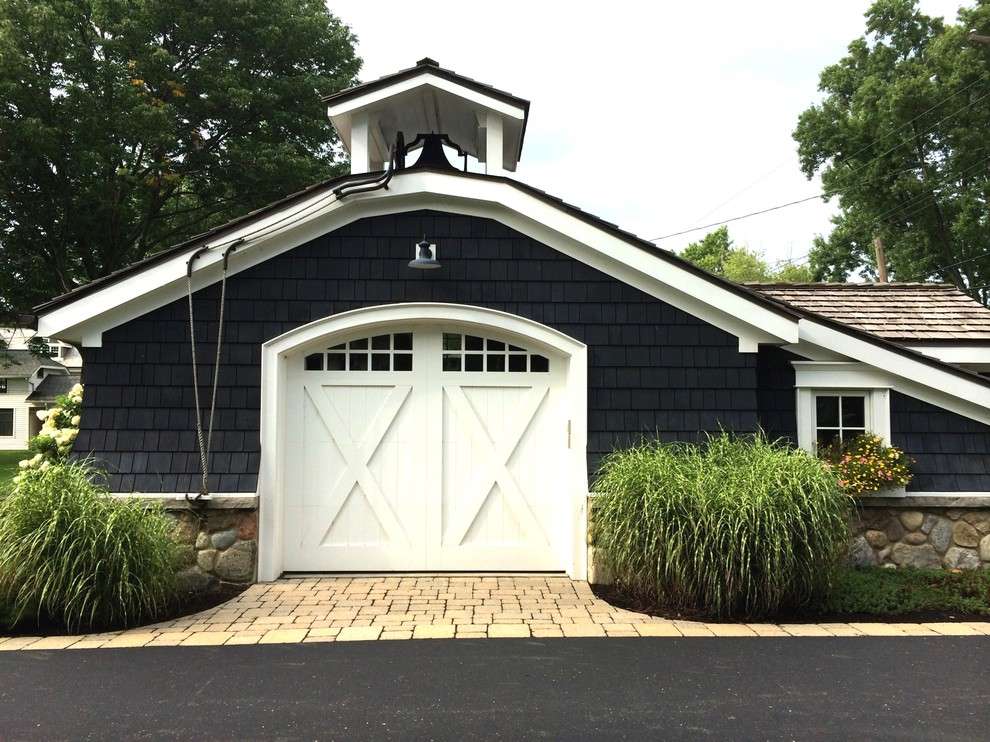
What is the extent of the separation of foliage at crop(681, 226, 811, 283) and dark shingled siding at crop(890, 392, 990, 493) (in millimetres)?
32899

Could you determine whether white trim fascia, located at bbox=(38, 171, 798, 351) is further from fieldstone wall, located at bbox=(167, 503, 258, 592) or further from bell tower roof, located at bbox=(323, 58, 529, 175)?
fieldstone wall, located at bbox=(167, 503, 258, 592)

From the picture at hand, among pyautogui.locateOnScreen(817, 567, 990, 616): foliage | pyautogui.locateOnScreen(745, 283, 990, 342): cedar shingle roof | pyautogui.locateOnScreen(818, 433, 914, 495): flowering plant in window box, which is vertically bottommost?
pyautogui.locateOnScreen(817, 567, 990, 616): foliage

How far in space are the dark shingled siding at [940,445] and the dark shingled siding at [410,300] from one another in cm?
161

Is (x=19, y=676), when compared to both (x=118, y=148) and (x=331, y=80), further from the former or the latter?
(x=331, y=80)

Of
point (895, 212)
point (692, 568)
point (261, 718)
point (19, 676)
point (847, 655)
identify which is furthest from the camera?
point (895, 212)

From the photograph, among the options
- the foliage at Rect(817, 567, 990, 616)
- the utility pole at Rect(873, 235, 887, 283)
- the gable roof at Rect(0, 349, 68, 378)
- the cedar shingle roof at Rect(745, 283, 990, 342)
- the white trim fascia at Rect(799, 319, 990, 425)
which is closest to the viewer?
the foliage at Rect(817, 567, 990, 616)

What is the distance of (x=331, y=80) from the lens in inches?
691

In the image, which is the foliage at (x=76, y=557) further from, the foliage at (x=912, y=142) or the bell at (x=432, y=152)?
the foliage at (x=912, y=142)

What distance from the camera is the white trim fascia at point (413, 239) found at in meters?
6.34

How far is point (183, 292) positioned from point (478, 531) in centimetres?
355

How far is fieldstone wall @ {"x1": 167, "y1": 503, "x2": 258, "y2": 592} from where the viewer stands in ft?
20.6

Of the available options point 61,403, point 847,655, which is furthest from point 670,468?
point 61,403

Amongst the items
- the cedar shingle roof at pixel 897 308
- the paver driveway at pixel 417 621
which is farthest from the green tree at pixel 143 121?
the paver driveway at pixel 417 621

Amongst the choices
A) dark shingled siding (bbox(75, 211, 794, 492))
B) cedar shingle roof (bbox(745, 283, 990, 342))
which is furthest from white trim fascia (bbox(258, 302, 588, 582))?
cedar shingle roof (bbox(745, 283, 990, 342))
